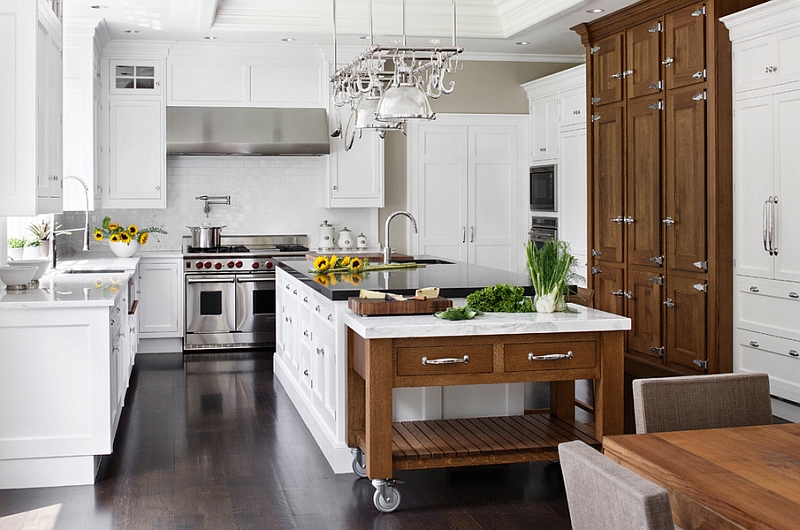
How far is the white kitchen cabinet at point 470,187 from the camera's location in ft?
29.4

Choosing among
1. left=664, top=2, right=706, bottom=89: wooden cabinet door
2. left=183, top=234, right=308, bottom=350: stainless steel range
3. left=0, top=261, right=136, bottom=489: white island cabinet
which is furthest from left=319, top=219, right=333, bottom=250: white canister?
left=0, top=261, right=136, bottom=489: white island cabinet

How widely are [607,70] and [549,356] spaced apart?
3868 mm

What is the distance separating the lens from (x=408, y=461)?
149 inches

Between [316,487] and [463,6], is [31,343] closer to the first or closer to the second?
[316,487]

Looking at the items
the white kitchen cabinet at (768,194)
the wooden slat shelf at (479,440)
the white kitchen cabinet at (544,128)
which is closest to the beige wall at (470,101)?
the white kitchen cabinet at (544,128)

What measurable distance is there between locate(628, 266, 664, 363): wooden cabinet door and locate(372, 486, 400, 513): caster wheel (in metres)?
3.24

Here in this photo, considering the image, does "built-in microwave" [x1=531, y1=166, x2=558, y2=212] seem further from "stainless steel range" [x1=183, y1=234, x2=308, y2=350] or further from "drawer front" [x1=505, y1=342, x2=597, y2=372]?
"drawer front" [x1=505, y1=342, x2=597, y2=372]

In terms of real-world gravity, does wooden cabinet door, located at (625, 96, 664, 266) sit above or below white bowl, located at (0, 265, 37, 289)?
above

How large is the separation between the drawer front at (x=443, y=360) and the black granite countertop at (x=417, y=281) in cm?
68

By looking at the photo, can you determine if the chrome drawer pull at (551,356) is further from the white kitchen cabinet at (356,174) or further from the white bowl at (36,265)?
the white kitchen cabinet at (356,174)

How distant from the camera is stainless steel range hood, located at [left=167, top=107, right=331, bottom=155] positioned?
809 cm

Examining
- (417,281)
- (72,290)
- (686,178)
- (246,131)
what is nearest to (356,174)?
(246,131)

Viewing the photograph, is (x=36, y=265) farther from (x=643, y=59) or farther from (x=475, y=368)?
(x=643, y=59)

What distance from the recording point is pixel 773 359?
5355 mm
